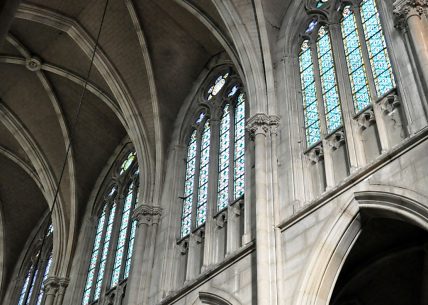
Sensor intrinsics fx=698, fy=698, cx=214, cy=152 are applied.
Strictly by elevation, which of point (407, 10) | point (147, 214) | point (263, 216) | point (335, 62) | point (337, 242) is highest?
point (335, 62)

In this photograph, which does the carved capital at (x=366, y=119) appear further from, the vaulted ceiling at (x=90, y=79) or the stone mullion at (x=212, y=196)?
the vaulted ceiling at (x=90, y=79)

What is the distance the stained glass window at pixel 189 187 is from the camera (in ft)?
49.7

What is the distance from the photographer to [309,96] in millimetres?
13664

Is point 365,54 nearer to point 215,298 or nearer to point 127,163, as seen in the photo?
point 215,298

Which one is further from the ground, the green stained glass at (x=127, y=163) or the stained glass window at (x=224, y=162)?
the green stained glass at (x=127, y=163)

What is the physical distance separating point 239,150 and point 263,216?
3174mm

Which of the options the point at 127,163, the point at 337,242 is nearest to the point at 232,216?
the point at 337,242

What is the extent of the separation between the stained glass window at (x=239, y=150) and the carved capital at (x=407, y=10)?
4369 mm

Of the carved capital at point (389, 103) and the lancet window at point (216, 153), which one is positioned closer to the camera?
the carved capital at point (389, 103)

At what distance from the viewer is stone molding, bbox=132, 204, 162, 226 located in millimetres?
15656

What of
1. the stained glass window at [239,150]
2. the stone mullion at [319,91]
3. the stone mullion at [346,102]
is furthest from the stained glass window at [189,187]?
the stone mullion at [346,102]

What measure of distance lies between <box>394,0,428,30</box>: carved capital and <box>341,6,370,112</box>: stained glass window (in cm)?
124

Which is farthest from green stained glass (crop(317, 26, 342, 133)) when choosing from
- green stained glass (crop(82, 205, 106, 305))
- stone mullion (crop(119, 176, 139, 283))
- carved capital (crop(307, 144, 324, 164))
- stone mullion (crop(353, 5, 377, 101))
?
green stained glass (crop(82, 205, 106, 305))

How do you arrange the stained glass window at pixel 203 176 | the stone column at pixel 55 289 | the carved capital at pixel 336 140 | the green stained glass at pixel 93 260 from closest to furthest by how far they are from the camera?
the carved capital at pixel 336 140 < the stained glass window at pixel 203 176 < the green stained glass at pixel 93 260 < the stone column at pixel 55 289
